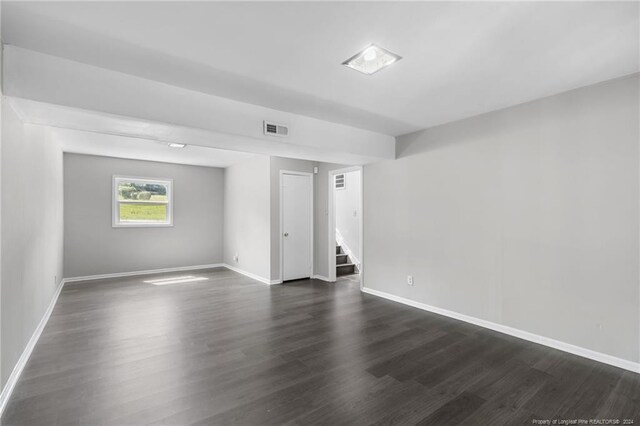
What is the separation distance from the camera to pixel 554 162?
9.68 ft

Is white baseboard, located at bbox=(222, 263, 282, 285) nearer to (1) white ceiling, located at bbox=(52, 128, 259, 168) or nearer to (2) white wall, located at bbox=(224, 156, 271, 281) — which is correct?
(2) white wall, located at bbox=(224, 156, 271, 281)

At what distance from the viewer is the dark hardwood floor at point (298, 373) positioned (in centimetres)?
197

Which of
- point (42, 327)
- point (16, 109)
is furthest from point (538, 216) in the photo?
point (42, 327)

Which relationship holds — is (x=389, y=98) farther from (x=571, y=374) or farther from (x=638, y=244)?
(x=571, y=374)

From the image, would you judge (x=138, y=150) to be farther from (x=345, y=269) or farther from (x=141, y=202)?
(x=345, y=269)

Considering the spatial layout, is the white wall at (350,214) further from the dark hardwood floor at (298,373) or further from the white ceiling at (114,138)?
the dark hardwood floor at (298,373)

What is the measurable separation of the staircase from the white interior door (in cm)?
69

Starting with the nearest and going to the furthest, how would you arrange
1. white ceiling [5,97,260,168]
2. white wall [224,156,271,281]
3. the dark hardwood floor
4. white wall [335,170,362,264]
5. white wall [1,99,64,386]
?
the dark hardwood floor → white wall [1,99,64,386] → white ceiling [5,97,260,168] → white wall [224,156,271,281] → white wall [335,170,362,264]

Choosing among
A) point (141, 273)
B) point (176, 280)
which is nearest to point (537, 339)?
point (176, 280)

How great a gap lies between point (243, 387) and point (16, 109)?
275 centimetres

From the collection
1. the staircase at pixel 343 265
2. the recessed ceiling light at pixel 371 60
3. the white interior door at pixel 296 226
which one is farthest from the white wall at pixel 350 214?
the recessed ceiling light at pixel 371 60

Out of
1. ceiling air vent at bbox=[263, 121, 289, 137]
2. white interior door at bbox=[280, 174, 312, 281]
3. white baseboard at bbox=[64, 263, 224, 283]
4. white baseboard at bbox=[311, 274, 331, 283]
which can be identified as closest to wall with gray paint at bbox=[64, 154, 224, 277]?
white baseboard at bbox=[64, 263, 224, 283]

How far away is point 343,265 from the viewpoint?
6.36 metres

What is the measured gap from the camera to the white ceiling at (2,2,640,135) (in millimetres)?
1754
